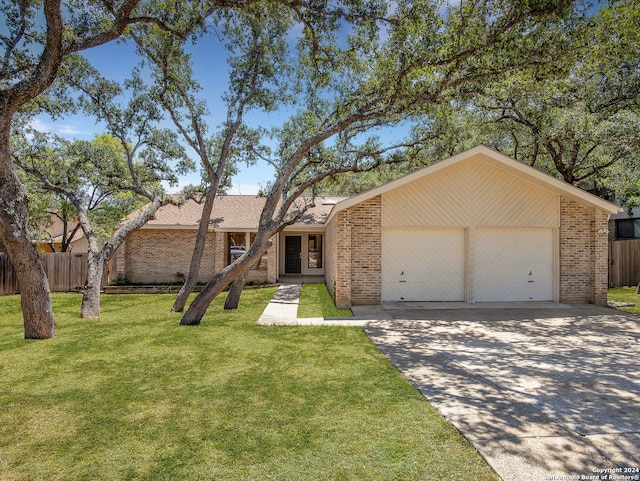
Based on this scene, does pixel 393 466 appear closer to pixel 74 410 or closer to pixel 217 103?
pixel 74 410

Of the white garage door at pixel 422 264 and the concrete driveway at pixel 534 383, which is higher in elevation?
the white garage door at pixel 422 264

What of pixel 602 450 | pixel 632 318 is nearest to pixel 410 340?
pixel 602 450

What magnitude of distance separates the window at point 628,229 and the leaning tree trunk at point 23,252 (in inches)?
977

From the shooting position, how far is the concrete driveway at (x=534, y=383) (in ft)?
9.77

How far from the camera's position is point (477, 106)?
41.3ft

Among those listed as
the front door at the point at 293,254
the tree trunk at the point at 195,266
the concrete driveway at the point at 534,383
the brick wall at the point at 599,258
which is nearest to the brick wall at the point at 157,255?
the front door at the point at 293,254

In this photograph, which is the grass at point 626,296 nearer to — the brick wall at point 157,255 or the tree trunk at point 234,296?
the tree trunk at point 234,296

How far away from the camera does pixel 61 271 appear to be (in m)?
15.4

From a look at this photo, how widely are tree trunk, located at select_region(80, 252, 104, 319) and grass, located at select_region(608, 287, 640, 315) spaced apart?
14.4 m

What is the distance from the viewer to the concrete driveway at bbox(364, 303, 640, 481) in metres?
2.98

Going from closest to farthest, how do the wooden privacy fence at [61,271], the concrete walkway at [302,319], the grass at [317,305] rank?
the concrete walkway at [302,319] < the grass at [317,305] < the wooden privacy fence at [61,271]

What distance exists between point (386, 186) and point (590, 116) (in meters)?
6.85

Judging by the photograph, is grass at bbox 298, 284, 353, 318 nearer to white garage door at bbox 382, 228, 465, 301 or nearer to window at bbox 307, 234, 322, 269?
white garage door at bbox 382, 228, 465, 301

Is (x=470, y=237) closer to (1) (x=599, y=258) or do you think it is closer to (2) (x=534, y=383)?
(1) (x=599, y=258)
